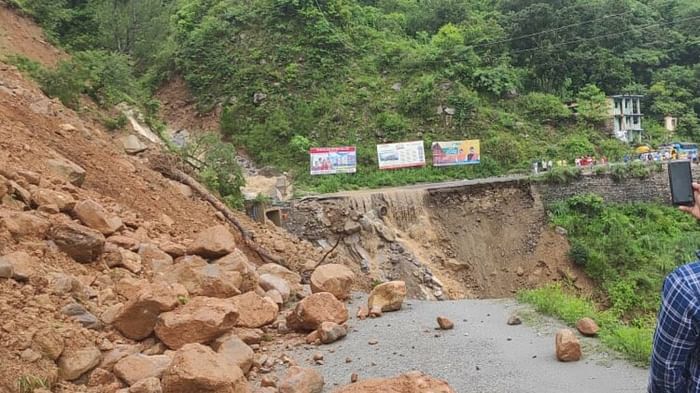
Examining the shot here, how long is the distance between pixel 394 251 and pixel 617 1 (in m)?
24.1

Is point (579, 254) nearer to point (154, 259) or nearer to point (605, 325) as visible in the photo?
point (605, 325)

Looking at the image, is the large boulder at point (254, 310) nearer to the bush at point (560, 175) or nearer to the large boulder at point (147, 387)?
the large boulder at point (147, 387)

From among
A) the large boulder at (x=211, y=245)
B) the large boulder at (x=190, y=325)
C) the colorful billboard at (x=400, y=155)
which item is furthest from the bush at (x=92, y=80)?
the colorful billboard at (x=400, y=155)

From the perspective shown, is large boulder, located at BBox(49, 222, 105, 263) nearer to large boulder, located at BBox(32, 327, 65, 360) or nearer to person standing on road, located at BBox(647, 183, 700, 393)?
large boulder, located at BBox(32, 327, 65, 360)

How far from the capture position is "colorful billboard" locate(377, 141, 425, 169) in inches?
855

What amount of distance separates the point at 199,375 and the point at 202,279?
7.66 ft

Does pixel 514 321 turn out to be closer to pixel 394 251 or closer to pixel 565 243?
pixel 394 251

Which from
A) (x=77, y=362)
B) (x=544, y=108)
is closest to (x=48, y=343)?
(x=77, y=362)

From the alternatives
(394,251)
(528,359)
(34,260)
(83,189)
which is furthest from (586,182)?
(34,260)

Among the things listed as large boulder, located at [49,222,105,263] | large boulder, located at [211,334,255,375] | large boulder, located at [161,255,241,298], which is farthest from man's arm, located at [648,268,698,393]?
large boulder, located at [49,222,105,263]

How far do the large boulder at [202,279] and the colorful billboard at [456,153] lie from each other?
53.7ft

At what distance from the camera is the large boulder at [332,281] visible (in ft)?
25.2

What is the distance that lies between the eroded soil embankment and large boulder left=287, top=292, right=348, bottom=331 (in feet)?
26.0

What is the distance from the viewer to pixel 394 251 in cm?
1599
